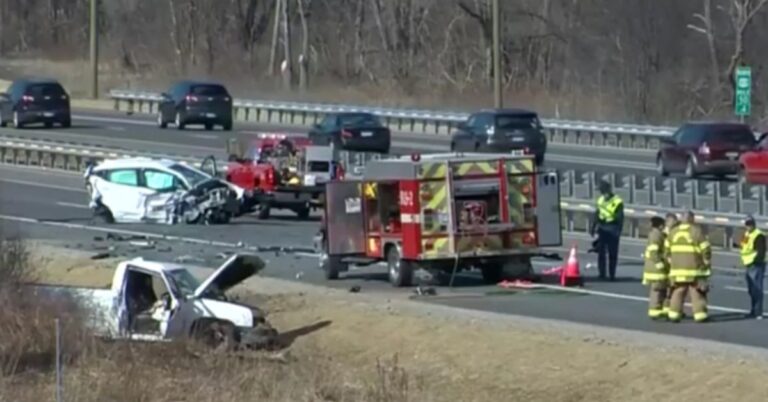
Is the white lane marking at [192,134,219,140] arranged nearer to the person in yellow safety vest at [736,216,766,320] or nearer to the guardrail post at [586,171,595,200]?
the guardrail post at [586,171,595,200]

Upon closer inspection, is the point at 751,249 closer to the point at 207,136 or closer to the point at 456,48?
the point at 207,136

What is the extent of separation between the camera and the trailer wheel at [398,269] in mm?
31000

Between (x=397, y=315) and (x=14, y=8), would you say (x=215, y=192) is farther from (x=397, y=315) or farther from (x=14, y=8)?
(x=14, y=8)

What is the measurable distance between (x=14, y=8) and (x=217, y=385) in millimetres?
103197

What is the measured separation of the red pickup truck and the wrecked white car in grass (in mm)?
423

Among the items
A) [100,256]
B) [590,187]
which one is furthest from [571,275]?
[590,187]

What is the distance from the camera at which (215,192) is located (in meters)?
42.5

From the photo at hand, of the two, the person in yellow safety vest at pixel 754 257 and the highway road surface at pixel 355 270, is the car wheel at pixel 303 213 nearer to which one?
the highway road surface at pixel 355 270

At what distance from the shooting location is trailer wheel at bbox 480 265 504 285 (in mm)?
31484

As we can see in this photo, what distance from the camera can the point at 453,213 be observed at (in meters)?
30.4

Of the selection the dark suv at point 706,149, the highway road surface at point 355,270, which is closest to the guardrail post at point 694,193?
the highway road surface at point 355,270

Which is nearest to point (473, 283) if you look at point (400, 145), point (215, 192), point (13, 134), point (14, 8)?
point (215, 192)

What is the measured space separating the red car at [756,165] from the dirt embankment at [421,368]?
18.1 m

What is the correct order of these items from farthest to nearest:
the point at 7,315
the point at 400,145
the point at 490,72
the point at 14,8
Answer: the point at 14,8 → the point at 490,72 → the point at 400,145 → the point at 7,315
